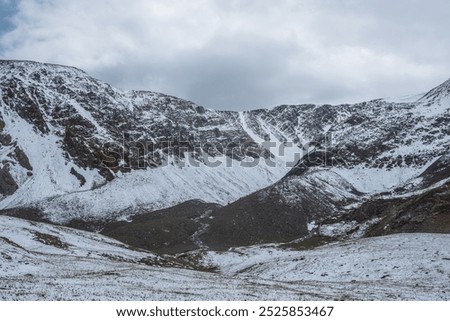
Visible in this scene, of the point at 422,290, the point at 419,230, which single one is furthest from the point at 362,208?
the point at 422,290

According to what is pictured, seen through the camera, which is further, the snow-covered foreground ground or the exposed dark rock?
the exposed dark rock

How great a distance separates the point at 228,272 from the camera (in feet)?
235

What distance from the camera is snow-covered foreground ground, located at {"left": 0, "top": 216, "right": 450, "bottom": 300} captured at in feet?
100

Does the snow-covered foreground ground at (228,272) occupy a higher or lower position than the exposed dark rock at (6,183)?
lower

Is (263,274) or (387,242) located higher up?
(387,242)

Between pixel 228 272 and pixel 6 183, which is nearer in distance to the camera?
pixel 228 272

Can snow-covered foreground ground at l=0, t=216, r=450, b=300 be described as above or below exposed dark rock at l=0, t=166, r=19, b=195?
below

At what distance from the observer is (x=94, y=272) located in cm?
4578

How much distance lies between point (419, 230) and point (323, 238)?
30.4 meters

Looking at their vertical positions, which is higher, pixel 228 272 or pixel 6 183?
pixel 6 183

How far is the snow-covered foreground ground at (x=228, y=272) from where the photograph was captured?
30625 mm

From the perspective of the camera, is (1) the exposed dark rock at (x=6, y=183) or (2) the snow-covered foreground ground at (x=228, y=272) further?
(1) the exposed dark rock at (x=6, y=183)
